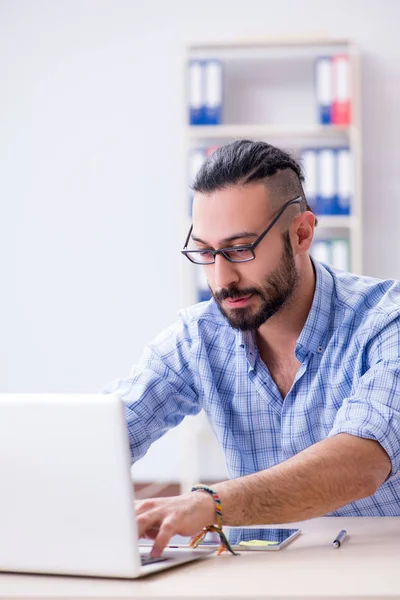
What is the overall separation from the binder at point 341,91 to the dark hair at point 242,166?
218 centimetres

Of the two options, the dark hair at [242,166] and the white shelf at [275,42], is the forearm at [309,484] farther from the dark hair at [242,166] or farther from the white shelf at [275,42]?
the white shelf at [275,42]

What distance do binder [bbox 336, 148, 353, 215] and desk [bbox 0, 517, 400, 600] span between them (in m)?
2.73

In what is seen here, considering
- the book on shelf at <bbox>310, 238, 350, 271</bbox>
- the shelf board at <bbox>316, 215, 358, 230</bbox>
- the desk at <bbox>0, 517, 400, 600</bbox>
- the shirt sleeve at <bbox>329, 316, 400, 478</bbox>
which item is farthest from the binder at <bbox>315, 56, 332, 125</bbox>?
the desk at <bbox>0, 517, 400, 600</bbox>

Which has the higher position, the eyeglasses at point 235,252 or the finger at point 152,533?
the eyeglasses at point 235,252

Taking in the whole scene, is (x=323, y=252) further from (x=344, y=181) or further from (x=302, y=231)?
(x=302, y=231)

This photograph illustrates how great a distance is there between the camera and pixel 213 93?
3777 millimetres

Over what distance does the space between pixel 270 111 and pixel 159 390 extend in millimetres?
2634

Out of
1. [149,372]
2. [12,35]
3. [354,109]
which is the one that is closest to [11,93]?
[12,35]

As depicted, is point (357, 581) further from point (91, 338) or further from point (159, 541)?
point (91, 338)

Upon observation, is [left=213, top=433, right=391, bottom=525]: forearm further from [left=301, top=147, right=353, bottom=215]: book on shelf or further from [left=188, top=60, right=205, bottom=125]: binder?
[left=188, top=60, right=205, bottom=125]: binder

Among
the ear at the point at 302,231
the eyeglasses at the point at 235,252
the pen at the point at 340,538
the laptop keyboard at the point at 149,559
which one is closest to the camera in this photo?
the laptop keyboard at the point at 149,559

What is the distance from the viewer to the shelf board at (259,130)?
373cm

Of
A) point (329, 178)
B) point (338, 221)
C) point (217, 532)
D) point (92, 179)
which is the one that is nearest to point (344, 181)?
point (329, 178)

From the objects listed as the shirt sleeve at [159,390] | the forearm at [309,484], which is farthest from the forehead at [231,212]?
the forearm at [309,484]
